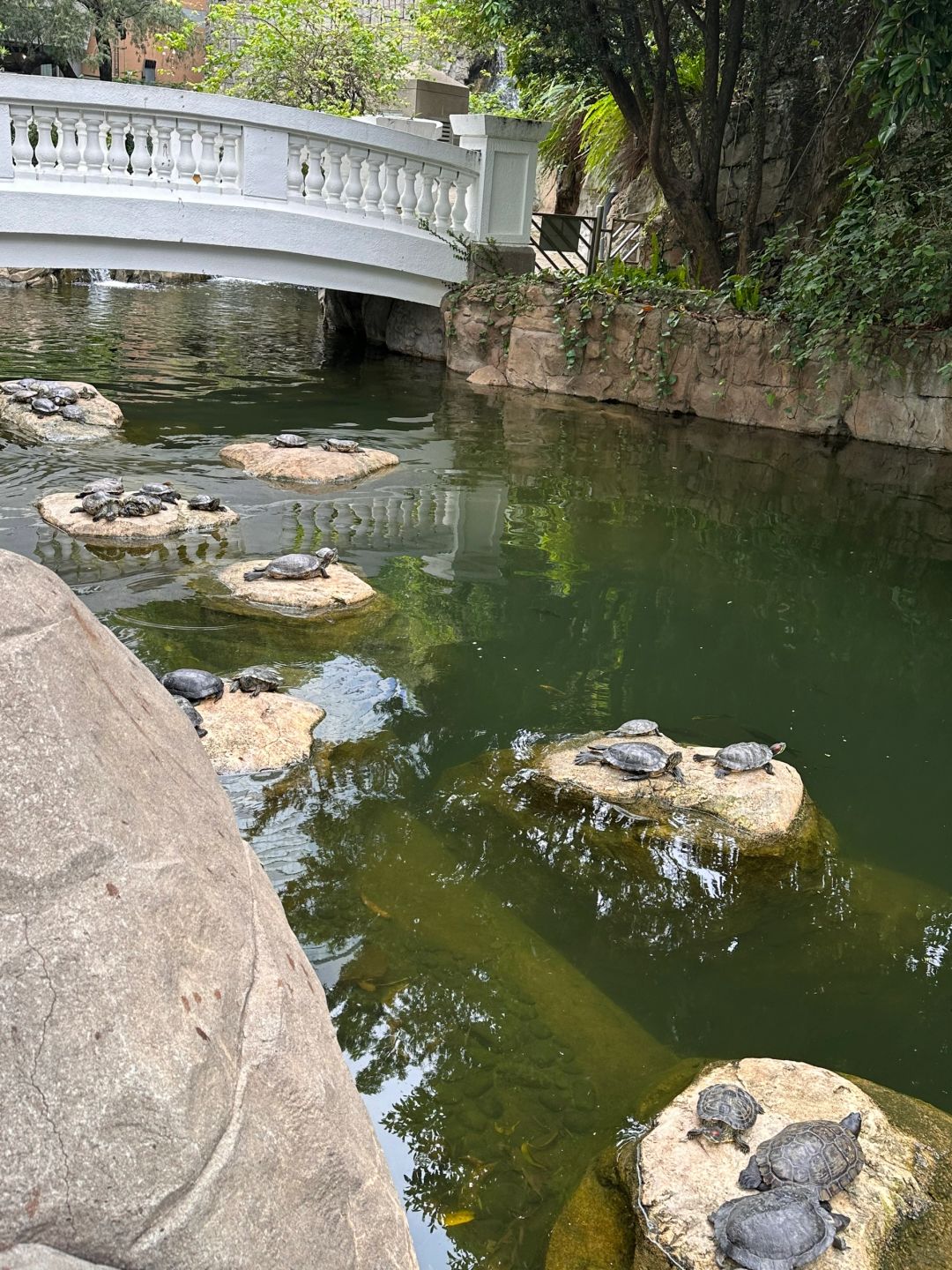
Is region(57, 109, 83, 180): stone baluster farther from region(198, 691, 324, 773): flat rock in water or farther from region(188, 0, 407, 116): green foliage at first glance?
region(188, 0, 407, 116): green foliage

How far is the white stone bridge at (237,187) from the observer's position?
36.9 feet

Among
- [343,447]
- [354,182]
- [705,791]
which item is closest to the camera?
[705,791]

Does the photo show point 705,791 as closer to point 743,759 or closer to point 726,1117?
point 743,759

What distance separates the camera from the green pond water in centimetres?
355

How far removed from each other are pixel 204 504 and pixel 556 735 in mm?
4018

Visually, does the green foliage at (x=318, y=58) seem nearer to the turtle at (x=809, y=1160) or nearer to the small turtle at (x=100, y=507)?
the small turtle at (x=100, y=507)

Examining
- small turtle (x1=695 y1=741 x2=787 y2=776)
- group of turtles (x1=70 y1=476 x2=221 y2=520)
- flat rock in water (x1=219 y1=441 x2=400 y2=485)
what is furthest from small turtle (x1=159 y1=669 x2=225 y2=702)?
flat rock in water (x1=219 y1=441 x2=400 y2=485)

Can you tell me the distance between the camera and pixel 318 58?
2164cm

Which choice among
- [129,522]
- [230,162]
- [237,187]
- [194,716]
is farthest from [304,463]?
[194,716]

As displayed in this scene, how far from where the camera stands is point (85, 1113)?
79.7 inches

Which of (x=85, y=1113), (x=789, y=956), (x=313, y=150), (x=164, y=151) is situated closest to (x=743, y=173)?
Result: (x=313, y=150)

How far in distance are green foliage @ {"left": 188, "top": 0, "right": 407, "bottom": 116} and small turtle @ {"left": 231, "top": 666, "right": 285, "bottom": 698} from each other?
18494 mm

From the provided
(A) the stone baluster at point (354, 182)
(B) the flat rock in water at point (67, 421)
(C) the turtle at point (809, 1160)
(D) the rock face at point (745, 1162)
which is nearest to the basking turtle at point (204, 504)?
(B) the flat rock in water at point (67, 421)

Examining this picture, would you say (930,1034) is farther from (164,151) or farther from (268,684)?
(164,151)
